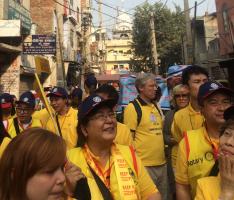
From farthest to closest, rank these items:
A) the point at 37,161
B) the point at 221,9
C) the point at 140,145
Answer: the point at 221,9 < the point at 140,145 < the point at 37,161

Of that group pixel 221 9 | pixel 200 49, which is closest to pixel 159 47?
pixel 200 49

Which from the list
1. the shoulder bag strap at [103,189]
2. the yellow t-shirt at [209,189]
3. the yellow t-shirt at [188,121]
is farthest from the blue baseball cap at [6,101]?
the yellow t-shirt at [209,189]

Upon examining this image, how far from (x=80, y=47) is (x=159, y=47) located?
9115 mm

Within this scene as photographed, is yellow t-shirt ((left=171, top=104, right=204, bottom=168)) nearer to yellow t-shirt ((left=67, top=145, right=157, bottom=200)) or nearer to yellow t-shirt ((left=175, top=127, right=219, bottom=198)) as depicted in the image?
yellow t-shirt ((left=175, top=127, right=219, bottom=198))

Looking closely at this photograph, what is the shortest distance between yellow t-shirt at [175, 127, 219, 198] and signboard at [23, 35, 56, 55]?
1566cm

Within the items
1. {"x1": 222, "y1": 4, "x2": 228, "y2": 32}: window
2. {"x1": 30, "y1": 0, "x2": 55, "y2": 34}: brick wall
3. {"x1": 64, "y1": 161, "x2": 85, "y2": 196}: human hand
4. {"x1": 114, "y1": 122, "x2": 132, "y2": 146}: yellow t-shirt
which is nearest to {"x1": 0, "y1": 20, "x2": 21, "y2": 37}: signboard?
{"x1": 30, "y1": 0, "x2": 55, "y2": 34}: brick wall

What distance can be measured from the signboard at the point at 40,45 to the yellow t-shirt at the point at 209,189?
16276 millimetres

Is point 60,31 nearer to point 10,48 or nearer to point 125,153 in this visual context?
point 10,48

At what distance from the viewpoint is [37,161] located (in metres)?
1.67

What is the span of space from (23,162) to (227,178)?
110 centimetres

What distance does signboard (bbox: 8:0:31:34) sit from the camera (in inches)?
645

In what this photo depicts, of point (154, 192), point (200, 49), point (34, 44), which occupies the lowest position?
point (154, 192)

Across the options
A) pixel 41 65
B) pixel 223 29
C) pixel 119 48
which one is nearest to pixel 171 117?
pixel 41 65

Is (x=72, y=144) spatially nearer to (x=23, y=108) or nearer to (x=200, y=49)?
(x=23, y=108)
